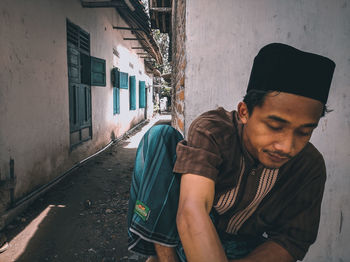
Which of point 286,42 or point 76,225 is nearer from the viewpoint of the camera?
point 286,42

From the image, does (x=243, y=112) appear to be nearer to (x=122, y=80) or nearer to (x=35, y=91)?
(x=35, y=91)

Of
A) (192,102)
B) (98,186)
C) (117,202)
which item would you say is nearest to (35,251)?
(117,202)

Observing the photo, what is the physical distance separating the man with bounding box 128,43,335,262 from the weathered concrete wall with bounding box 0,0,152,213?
8.37ft

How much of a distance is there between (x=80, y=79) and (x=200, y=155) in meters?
4.98

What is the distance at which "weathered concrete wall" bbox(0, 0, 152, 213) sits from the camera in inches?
113

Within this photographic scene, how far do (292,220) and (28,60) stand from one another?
3641 mm

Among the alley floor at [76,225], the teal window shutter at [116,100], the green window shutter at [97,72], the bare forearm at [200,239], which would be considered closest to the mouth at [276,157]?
the bare forearm at [200,239]

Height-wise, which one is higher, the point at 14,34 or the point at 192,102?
the point at 14,34

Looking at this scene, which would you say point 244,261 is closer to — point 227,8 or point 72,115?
point 227,8

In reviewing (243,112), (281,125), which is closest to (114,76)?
(243,112)

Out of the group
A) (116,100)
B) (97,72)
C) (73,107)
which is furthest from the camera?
(116,100)

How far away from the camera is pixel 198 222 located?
915 mm

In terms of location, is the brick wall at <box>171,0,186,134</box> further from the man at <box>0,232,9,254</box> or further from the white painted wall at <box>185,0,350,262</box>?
the man at <box>0,232,9,254</box>

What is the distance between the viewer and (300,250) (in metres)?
1.10
